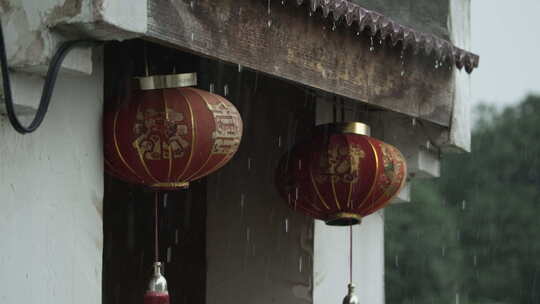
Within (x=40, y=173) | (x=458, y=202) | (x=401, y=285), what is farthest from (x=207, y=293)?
(x=458, y=202)

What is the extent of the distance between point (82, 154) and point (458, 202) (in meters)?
21.7

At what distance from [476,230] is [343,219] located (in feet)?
63.1

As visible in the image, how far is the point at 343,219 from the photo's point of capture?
5.58 meters

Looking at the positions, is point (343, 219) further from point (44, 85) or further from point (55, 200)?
point (44, 85)

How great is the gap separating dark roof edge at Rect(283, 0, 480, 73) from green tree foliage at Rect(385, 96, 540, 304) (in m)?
17.3

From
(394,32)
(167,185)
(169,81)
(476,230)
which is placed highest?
(394,32)

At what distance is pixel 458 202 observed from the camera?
25.3 metres

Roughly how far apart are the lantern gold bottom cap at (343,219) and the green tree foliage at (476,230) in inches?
699

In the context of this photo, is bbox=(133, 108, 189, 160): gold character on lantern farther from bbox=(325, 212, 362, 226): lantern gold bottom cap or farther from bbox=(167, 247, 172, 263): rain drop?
bbox=(167, 247, 172, 263): rain drop

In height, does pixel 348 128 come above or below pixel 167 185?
above

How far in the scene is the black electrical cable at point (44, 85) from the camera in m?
3.61

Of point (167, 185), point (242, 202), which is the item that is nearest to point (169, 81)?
point (167, 185)

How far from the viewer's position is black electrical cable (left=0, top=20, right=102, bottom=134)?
11.9 ft

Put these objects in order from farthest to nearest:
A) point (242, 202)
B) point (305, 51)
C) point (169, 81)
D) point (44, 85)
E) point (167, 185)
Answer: point (242, 202), point (305, 51), point (167, 185), point (169, 81), point (44, 85)
